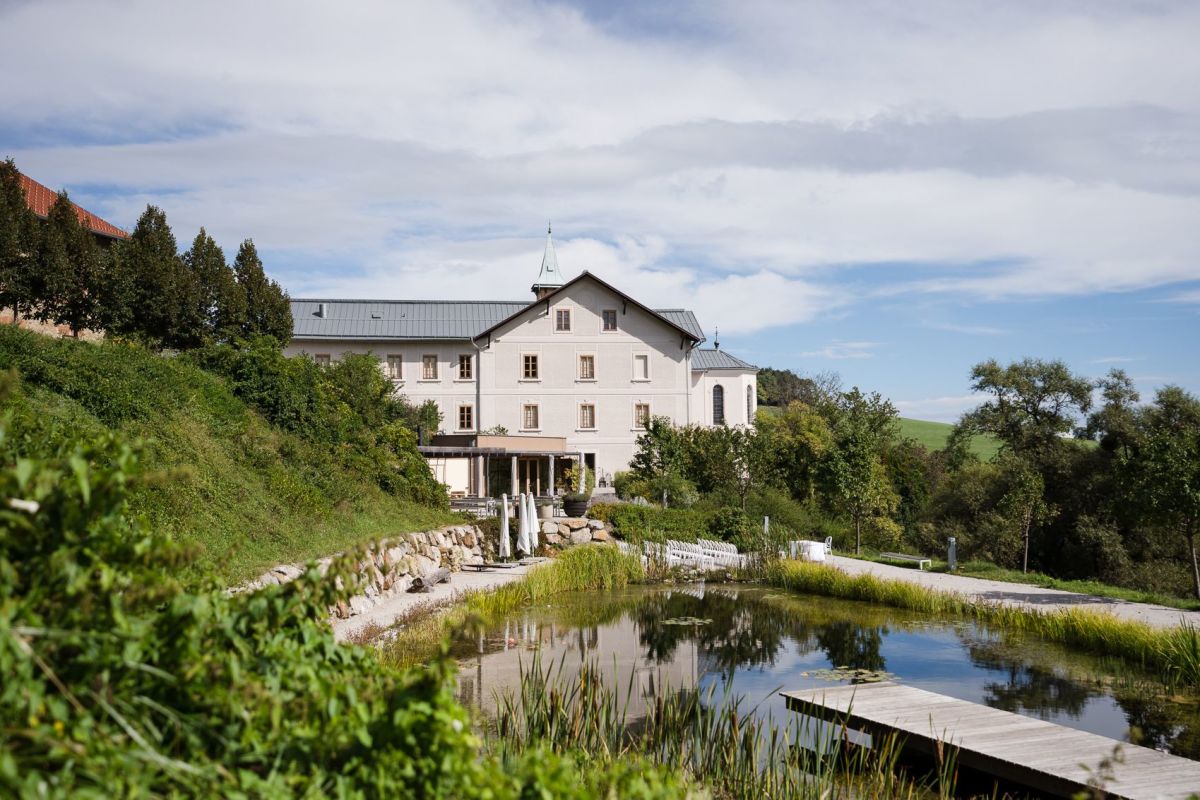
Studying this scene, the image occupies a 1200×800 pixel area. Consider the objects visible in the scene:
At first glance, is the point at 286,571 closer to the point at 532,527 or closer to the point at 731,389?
the point at 532,527

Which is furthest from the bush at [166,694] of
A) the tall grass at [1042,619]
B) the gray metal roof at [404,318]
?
the gray metal roof at [404,318]

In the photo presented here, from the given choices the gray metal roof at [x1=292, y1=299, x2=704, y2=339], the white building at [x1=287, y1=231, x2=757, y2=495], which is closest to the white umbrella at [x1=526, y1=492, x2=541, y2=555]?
the white building at [x1=287, y1=231, x2=757, y2=495]

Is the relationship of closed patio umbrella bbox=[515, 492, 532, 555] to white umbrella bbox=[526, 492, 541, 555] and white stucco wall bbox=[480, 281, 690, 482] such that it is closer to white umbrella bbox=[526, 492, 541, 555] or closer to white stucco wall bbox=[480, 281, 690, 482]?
white umbrella bbox=[526, 492, 541, 555]

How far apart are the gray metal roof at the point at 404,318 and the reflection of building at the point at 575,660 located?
29610 millimetres

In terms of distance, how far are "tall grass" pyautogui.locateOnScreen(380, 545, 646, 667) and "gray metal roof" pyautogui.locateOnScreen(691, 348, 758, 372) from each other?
26421 mm

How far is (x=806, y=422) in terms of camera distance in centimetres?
4428

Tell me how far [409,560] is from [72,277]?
12942mm

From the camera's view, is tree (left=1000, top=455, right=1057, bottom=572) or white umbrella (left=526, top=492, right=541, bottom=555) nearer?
white umbrella (left=526, top=492, right=541, bottom=555)

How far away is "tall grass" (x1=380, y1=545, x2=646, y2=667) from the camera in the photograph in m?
A: 10.4

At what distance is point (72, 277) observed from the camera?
19.8 metres

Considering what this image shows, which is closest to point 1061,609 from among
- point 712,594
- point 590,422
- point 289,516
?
point 712,594

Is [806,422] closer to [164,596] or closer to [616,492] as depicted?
[616,492]

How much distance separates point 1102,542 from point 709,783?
1114 inches

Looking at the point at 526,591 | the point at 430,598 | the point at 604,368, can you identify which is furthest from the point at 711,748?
the point at 604,368
